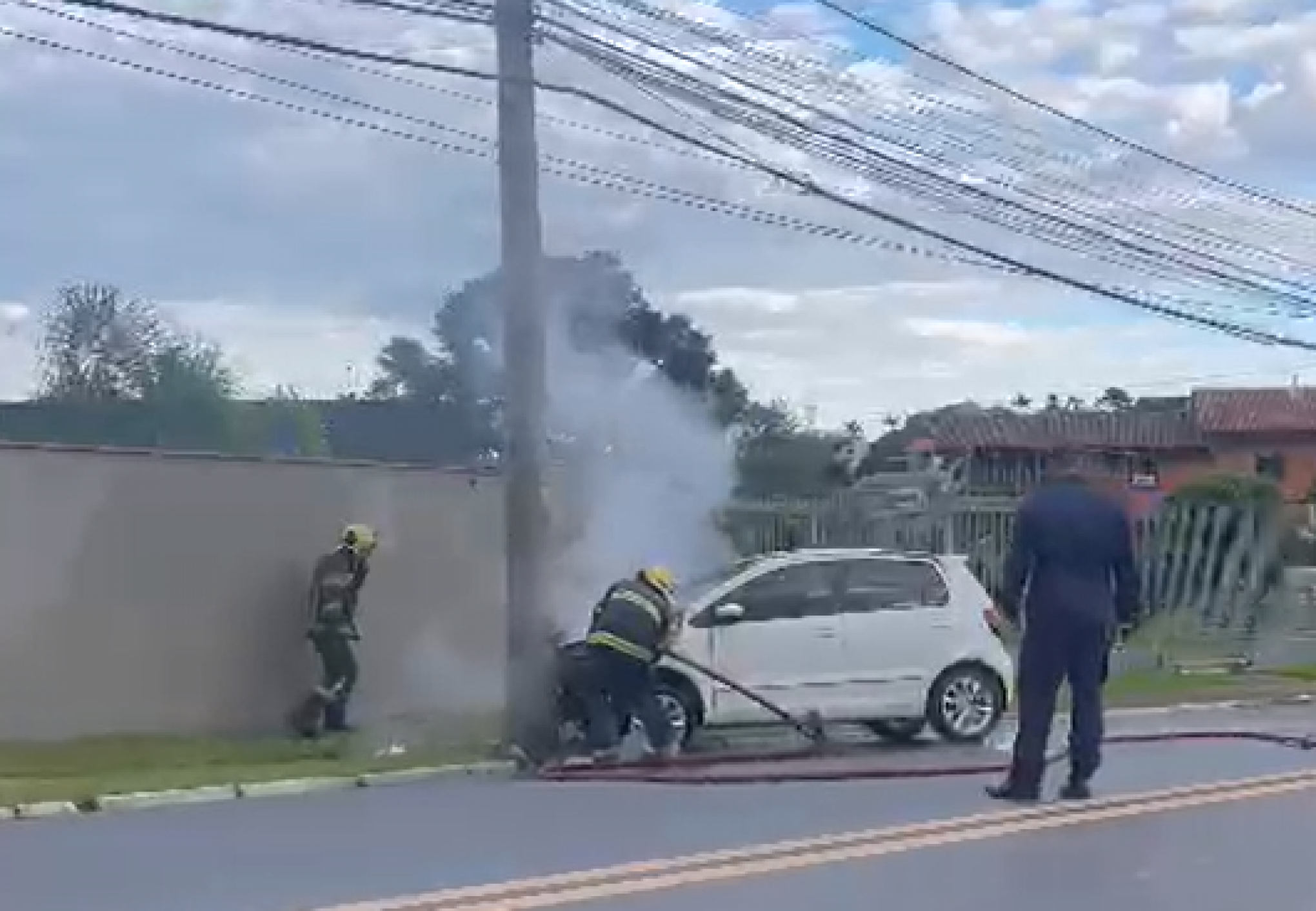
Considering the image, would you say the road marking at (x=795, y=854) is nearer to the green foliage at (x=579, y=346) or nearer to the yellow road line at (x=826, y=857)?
the yellow road line at (x=826, y=857)

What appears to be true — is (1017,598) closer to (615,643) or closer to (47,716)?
(615,643)

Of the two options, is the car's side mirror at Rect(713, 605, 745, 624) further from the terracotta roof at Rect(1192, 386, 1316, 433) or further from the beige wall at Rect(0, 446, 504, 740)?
the terracotta roof at Rect(1192, 386, 1316, 433)

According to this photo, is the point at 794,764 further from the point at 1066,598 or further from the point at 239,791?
the point at 1066,598

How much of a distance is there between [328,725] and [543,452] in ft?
13.4

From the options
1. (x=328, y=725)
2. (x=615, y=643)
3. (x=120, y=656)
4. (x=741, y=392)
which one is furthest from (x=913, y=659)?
(x=741, y=392)

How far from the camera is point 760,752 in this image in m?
18.4

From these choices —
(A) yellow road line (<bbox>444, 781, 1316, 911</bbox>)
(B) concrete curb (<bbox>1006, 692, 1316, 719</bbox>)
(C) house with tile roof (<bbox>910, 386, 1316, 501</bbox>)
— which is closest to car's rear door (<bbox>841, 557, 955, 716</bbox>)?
(B) concrete curb (<bbox>1006, 692, 1316, 719</bbox>)

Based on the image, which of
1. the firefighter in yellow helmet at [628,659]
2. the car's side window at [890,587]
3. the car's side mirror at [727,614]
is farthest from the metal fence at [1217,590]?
the firefighter in yellow helmet at [628,659]

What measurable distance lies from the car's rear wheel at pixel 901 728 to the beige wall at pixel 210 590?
4.19 m

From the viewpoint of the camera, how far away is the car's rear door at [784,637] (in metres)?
19.5

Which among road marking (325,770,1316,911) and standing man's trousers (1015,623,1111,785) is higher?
standing man's trousers (1015,623,1111,785)

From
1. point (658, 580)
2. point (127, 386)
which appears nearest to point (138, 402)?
point (127, 386)

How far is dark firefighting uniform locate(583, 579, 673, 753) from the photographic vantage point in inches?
681

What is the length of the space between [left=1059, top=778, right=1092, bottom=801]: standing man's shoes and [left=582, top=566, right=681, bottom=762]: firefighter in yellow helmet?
14.4ft
